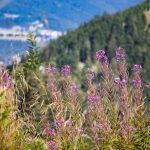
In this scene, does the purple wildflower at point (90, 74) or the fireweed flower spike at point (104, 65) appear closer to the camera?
the fireweed flower spike at point (104, 65)

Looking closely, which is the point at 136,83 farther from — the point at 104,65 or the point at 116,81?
the point at 104,65

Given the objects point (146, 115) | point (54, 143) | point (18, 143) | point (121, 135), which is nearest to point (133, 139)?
point (121, 135)

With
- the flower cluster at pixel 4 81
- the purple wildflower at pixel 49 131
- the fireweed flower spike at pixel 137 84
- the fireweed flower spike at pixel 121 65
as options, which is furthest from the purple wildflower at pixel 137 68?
the flower cluster at pixel 4 81

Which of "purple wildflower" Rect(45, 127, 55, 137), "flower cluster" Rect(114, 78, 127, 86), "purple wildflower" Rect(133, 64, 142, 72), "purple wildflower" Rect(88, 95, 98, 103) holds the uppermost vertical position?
"purple wildflower" Rect(133, 64, 142, 72)

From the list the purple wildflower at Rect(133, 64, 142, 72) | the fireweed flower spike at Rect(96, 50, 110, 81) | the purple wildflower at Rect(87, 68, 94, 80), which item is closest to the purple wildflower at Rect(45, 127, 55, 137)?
the purple wildflower at Rect(87, 68, 94, 80)

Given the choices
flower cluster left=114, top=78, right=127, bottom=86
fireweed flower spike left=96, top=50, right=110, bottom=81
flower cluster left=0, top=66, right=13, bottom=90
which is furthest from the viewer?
fireweed flower spike left=96, top=50, right=110, bottom=81

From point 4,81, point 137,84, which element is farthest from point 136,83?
point 4,81

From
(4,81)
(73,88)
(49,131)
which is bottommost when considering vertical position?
(49,131)

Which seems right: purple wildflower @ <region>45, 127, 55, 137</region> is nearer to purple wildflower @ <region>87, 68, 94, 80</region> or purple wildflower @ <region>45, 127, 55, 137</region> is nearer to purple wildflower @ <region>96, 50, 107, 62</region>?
purple wildflower @ <region>87, 68, 94, 80</region>

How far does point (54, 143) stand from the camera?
214 inches

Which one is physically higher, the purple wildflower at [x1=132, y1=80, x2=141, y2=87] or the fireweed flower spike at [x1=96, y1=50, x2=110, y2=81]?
the fireweed flower spike at [x1=96, y1=50, x2=110, y2=81]

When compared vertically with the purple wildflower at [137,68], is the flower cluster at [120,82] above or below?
below

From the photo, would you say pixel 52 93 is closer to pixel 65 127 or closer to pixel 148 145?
pixel 65 127

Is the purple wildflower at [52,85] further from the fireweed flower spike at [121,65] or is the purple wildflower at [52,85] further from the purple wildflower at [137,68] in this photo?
the purple wildflower at [137,68]
